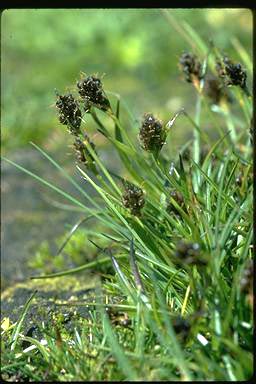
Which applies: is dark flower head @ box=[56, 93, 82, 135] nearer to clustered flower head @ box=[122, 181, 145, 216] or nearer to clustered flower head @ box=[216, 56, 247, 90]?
clustered flower head @ box=[122, 181, 145, 216]

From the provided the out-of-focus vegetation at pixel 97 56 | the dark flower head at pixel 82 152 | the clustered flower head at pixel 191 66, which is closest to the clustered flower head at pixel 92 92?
the dark flower head at pixel 82 152

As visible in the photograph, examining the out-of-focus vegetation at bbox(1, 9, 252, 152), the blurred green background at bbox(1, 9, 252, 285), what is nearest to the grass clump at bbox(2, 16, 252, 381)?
the blurred green background at bbox(1, 9, 252, 285)

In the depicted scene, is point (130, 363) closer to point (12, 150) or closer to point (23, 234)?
point (23, 234)

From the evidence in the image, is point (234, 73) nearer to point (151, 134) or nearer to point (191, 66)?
point (191, 66)

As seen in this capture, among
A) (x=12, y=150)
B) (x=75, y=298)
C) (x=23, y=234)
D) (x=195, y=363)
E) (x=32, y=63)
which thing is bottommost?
(x=195, y=363)

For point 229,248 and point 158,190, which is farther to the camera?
point 158,190

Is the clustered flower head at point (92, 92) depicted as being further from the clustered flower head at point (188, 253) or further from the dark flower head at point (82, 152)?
the clustered flower head at point (188, 253)
